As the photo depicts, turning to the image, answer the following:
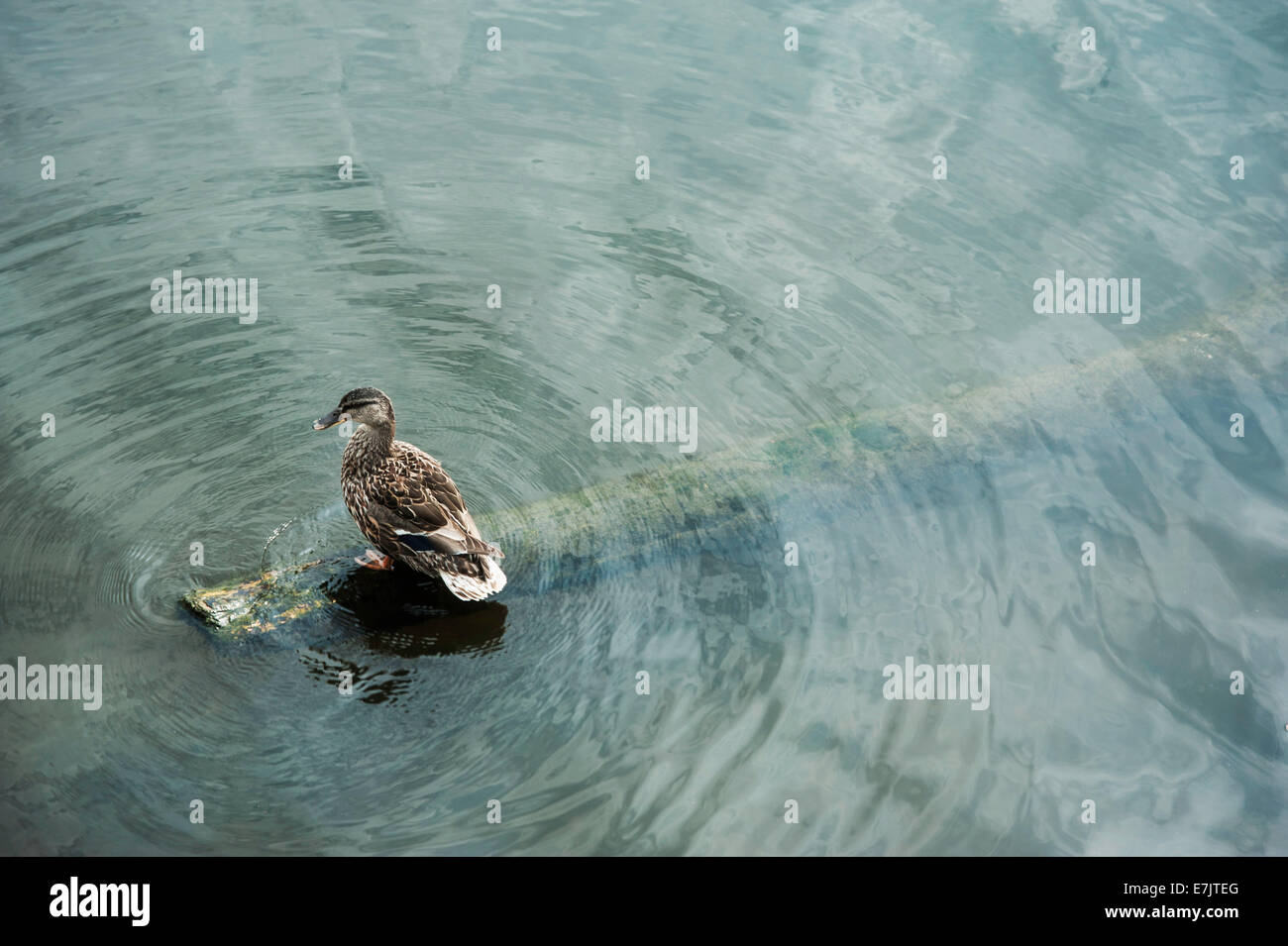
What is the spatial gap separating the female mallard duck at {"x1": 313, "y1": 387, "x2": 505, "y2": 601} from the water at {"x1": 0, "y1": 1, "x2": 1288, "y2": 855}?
0.32m

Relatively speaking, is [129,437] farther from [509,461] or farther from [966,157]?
[966,157]

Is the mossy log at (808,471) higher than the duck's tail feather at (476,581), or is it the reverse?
the mossy log at (808,471)

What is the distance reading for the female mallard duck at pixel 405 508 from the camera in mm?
6402

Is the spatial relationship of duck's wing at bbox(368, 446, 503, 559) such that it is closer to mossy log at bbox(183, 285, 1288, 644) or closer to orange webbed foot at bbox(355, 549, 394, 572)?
orange webbed foot at bbox(355, 549, 394, 572)

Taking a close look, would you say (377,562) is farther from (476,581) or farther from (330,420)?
(330,420)

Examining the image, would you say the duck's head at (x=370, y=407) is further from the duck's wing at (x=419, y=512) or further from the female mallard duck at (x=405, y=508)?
the duck's wing at (x=419, y=512)

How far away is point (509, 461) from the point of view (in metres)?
7.59

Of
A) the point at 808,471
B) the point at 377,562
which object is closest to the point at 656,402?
the point at 808,471

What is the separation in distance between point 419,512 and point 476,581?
1.73ft

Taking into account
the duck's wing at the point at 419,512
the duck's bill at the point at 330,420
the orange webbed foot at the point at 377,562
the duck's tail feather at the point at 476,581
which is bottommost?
the duck's tail feather at the point at 476,581

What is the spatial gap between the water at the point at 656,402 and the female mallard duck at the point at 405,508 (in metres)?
0.32

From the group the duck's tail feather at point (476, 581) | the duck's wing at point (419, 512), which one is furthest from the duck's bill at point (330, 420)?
the duck's tail feather at point (476, 581)
